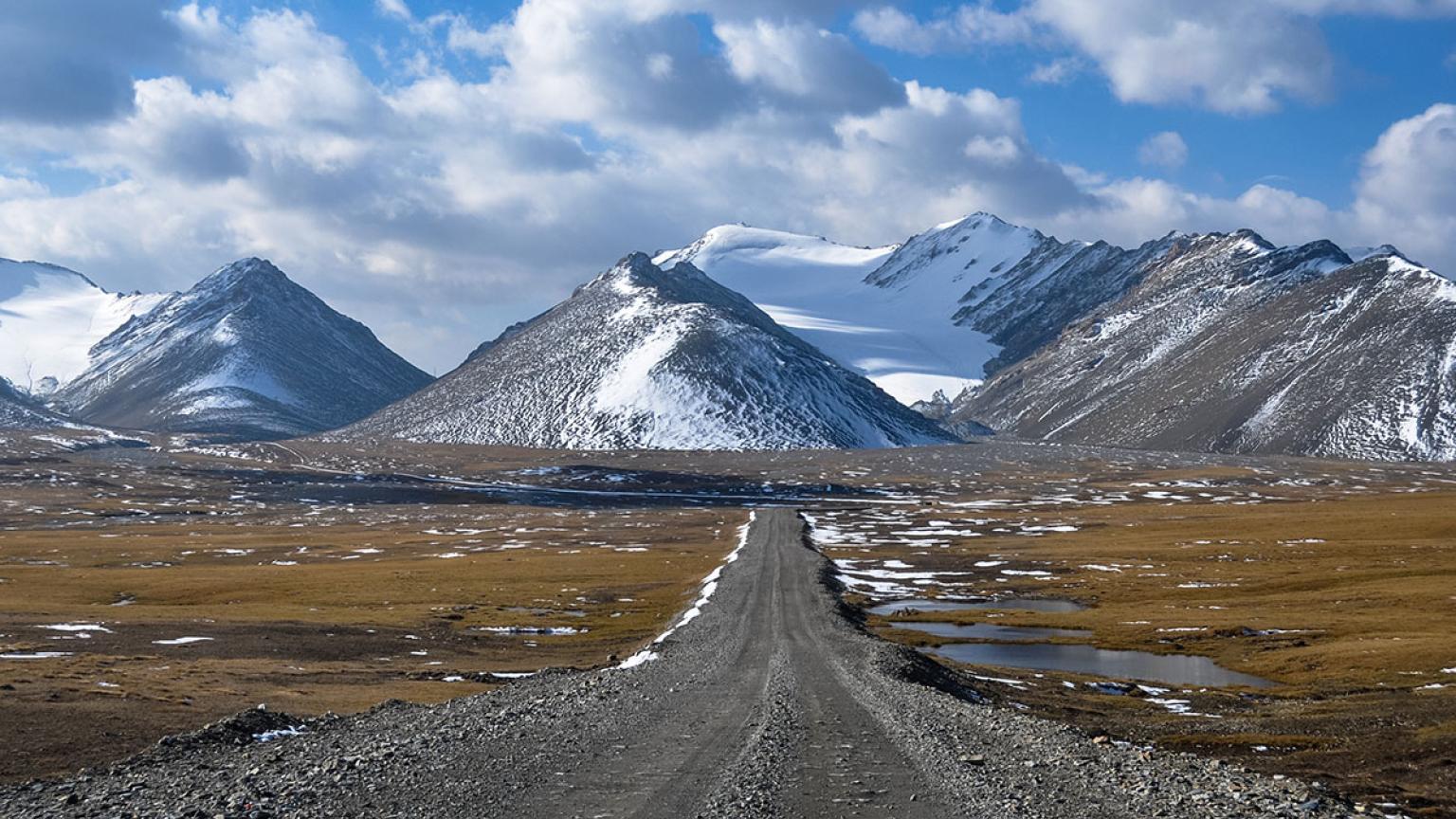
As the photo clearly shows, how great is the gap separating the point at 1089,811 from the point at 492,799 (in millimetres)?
12331

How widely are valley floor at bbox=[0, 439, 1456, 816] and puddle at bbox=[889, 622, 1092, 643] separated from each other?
38cm

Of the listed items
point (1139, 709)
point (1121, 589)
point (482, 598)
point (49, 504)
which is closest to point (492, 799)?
point (1139, 709)

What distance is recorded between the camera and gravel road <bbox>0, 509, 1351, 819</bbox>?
77.5 feet

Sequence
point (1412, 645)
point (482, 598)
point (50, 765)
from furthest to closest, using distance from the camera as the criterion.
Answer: point (482, 598)
point (1412, 645)
point (50, 765)

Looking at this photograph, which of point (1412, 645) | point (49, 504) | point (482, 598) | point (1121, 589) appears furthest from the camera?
point (49, 504)

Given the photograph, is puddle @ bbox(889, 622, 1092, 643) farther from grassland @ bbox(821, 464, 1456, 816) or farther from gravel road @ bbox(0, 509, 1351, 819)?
gravel road @ bbox(0, 509, 1351, 819)

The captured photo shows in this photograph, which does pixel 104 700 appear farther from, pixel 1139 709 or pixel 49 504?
pixel 49 504

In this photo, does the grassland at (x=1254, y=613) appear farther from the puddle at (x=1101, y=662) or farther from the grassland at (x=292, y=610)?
the grassland at (x=292, y=610)

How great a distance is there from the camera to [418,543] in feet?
465

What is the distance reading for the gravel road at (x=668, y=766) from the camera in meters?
23.6

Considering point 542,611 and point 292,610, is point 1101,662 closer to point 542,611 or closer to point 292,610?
point 542,611

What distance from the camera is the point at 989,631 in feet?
239

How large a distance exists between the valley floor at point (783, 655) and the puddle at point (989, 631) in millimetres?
379

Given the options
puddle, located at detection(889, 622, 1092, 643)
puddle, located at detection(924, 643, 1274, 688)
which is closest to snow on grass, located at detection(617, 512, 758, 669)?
puddle, located at detection(889, 622, 1092, 643)
